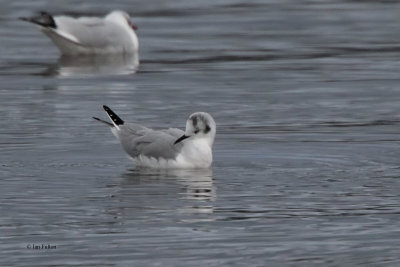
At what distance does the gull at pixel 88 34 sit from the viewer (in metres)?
22.2

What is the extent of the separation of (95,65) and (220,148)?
7270mm

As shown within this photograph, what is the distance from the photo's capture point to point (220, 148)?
47.0 ft

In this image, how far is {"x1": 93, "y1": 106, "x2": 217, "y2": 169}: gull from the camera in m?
13.3

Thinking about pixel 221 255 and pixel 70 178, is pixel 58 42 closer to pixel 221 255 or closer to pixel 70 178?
pixel 70 178

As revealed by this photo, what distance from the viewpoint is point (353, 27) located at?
2509 cm

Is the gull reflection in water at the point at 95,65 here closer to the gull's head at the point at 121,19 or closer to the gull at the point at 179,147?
the gull's head at the point at 121,19

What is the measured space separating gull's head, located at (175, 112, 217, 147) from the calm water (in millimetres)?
327

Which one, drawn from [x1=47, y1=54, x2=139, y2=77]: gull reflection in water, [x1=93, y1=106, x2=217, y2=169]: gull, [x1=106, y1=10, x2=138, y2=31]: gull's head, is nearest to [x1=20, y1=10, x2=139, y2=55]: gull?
[x1=106, y1=10, x2=138, y2=31]: gull's head

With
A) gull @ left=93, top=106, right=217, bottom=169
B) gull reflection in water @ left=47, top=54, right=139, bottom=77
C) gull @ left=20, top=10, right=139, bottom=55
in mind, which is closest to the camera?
gull @ left=93, top=106, right=217, bottom=169

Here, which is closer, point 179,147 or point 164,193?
point 164,193

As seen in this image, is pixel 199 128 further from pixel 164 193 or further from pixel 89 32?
pixel 89 32

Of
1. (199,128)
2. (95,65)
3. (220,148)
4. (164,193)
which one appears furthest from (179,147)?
(95,65)

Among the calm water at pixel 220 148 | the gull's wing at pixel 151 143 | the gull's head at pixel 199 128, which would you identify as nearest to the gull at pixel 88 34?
the calm water at pixel 220 148

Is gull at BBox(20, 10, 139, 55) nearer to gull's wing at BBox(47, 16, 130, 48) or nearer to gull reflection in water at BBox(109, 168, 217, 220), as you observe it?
gull's wing at BBox(47, 16, 130, 48)
